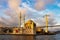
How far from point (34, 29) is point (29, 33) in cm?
255

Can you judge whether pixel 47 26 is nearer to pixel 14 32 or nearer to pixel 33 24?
pixel 33 24

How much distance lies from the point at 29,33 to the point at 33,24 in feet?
13.5

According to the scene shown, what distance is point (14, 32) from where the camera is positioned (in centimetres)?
7556

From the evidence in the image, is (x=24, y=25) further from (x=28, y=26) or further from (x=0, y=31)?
(x=0, y=31)

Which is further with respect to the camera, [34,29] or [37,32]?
[37,32]

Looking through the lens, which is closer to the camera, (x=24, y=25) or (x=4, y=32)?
(x=24, y=25)

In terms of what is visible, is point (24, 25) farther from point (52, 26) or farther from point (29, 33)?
point (52, 26)

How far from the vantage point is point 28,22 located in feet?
236

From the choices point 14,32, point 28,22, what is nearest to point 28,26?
point 28,22

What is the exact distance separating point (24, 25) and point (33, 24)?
12.7 ft

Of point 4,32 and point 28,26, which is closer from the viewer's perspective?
point 28,26

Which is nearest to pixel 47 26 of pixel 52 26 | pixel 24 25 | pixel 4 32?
pixel 52 26

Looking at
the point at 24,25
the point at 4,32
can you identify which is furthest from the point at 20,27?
the point at 4,32

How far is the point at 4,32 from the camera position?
260 feet
